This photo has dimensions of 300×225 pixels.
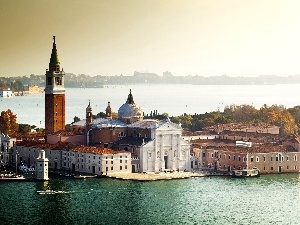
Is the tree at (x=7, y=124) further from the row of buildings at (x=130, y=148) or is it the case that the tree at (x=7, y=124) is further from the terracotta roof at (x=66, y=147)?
the terracotta roof at (x=66, y=147)

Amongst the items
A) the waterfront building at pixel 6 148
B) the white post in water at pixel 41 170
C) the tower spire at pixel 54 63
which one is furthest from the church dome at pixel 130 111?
the white post in water at pixel 41 170

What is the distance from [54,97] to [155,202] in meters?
9.53

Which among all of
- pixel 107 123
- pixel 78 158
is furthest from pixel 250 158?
pixel 78 158

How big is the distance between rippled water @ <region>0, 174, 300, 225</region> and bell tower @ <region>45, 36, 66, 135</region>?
5090 millimetres

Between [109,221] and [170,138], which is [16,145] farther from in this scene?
[109,221]

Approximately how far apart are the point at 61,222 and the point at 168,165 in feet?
28.7

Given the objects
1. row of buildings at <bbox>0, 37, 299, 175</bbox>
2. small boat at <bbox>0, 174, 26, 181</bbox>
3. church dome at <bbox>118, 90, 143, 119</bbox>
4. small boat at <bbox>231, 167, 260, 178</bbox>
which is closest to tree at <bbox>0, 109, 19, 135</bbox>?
row of buildings at <bbox>0, 37, 299, 175</bbox>

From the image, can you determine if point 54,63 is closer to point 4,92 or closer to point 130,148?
point 130,148

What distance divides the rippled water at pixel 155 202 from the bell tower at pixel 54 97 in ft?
16.7

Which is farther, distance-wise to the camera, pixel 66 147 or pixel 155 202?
pixel 66 147

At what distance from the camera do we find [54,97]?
1184 inches

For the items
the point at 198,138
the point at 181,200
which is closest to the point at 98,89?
the point at 198,138

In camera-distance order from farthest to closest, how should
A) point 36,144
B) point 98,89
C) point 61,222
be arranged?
1. point 98,89
2. point 36,144
3. point 61,222

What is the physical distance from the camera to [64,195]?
22.2 metres
